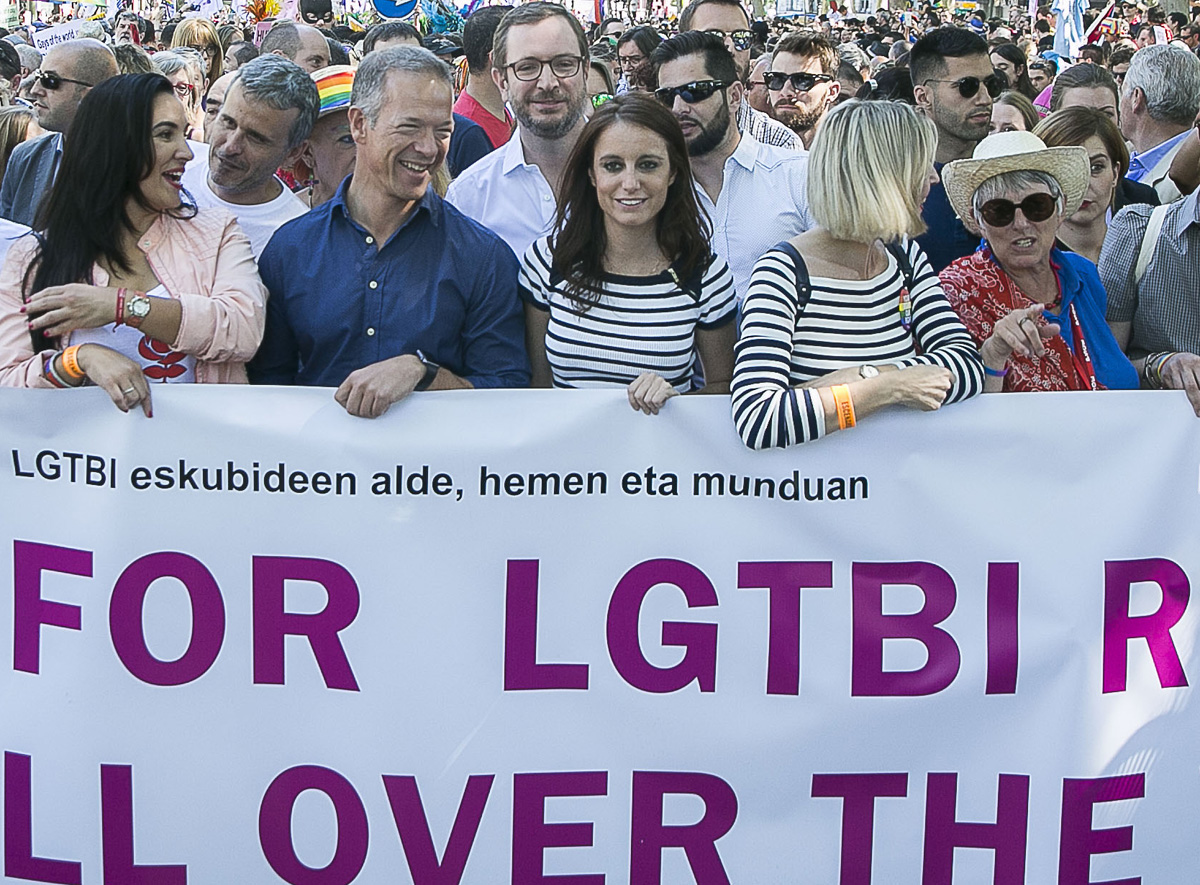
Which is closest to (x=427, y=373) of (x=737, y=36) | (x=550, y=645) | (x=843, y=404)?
(x=550, y=645)

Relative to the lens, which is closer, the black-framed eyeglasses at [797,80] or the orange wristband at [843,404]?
the orange wristband at [843,404]

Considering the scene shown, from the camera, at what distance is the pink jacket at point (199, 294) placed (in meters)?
3.17

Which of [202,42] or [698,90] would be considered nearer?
[698,90]

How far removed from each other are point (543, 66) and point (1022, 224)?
58.2 inches

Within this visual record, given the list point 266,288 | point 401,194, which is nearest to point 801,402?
point 401,194

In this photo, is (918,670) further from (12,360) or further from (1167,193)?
(1167,193)

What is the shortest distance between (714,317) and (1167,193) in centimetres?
329

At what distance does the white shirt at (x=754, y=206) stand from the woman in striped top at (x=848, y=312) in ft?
2.59

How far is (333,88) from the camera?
15.0 ft

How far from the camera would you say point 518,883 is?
315 cm

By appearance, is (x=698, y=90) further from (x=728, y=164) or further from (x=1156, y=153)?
(x=1156, y=153)

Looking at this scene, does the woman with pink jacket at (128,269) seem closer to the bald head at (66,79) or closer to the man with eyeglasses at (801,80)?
the bald head at (66,79)

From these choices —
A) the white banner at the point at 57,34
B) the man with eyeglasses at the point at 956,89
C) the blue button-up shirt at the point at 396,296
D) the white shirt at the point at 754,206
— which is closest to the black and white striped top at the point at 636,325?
the blue button-up shirt at the point at 396,296

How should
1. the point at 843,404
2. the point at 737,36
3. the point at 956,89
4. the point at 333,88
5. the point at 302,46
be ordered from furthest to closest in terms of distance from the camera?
1. the point at 302,46
2. the point at 737,36
3. the point at 956,89
4. the point at 333,88
5. the point at 843,404
